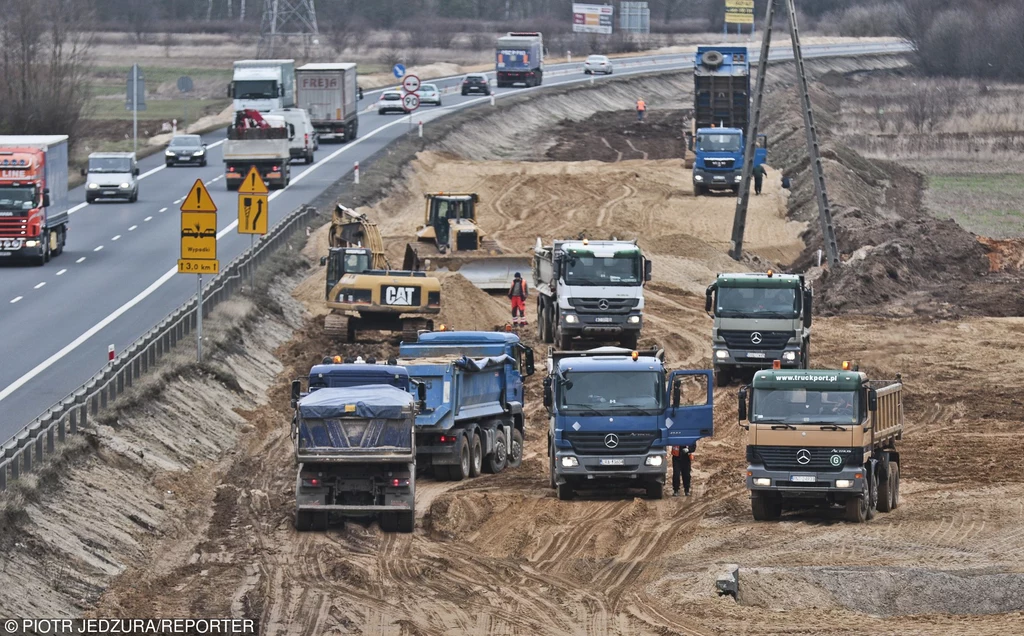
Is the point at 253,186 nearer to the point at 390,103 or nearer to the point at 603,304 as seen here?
the point at 603,304

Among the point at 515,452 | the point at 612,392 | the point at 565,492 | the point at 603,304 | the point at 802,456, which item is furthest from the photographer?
the point at 603,304

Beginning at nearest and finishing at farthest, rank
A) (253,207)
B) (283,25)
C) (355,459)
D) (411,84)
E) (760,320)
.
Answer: (355,459), (760,320), (253,207), (411,84), (283,25)

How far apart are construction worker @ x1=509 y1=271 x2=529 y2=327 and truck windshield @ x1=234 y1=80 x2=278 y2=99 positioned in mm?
37109

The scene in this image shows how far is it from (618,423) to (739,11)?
443 feet

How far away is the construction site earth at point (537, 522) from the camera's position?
2152 cm

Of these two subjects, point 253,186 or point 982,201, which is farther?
point 982,201

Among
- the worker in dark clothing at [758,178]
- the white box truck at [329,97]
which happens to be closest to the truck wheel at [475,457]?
the worker in dark clothing at [758,178]

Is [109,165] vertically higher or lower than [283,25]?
lower

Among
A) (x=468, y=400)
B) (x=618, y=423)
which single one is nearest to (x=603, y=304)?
(x=468, y=400)

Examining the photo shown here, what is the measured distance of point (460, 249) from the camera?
176ft

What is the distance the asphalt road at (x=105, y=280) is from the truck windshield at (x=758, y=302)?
13.8 meters

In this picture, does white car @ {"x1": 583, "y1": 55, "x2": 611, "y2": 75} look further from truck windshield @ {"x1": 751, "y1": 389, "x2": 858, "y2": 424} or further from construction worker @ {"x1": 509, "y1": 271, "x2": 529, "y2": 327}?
truck windshield @ {"x1": 751, "y1": 389, "x2": 858, "y2": 424}

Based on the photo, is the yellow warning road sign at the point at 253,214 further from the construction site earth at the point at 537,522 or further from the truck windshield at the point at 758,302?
the truck windshield at the point at 758,302

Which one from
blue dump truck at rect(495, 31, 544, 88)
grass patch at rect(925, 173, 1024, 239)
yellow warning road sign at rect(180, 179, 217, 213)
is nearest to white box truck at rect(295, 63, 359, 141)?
grass patch at rect(925, 173, 1024, 239)
